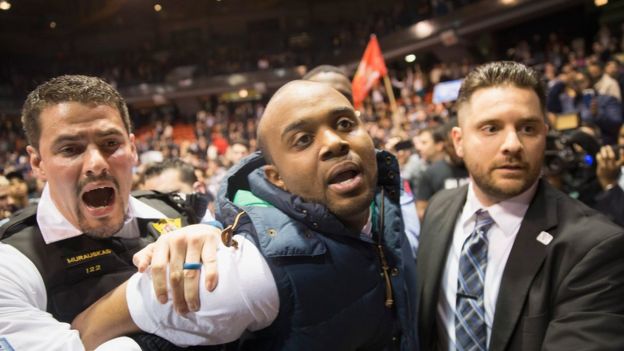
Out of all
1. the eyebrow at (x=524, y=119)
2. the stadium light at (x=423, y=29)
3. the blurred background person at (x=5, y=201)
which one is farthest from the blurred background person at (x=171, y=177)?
the stadium light at (x=423, y=29)

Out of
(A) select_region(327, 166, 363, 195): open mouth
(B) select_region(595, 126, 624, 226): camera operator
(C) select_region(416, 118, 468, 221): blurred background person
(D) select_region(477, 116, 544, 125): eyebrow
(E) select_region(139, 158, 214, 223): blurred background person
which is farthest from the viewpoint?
(C) select_region(416, 118, 468, 221): blurred background person

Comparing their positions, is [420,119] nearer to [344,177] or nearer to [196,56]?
[344,177]

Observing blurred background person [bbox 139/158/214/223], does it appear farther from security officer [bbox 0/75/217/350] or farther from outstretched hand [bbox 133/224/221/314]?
outstretched hand [bbox 133/224/221/314]

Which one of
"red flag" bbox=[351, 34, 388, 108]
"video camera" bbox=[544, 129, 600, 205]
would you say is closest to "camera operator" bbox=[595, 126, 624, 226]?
"video camera" bbox=[544, 129, 600, 205]

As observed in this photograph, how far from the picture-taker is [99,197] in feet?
5.24

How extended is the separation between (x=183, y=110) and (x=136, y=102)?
2.20m

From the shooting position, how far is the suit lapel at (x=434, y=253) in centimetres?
173

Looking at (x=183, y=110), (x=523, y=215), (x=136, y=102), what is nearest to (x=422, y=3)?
(x=183, y=110)

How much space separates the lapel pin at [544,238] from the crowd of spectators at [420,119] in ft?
3.92

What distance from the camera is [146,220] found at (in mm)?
1731

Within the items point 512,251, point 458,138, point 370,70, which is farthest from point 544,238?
point 370,70

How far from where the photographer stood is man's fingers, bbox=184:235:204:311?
3.16 ft

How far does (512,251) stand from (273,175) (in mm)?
911

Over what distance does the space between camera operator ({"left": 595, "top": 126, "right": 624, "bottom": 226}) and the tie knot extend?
3.48 ft
